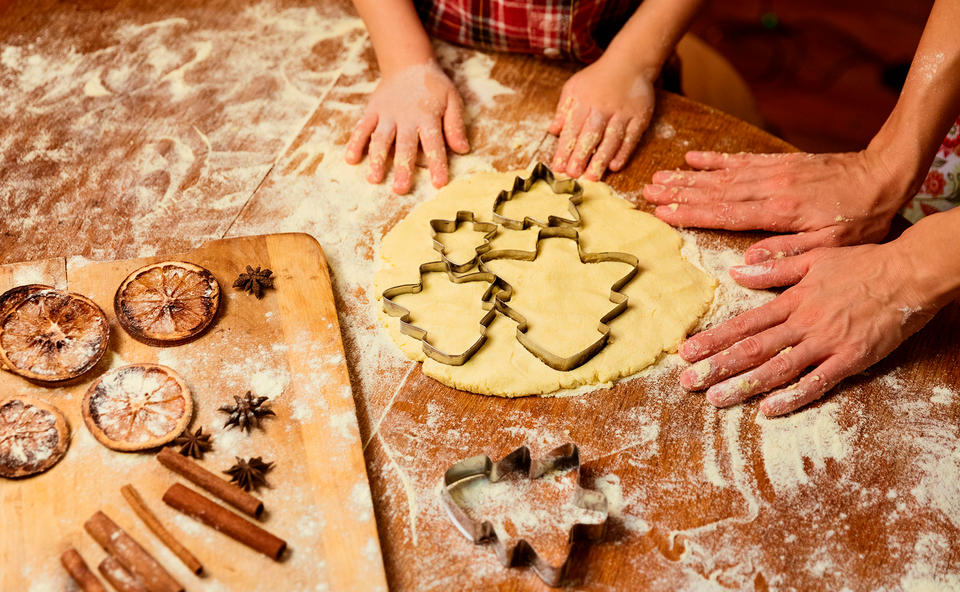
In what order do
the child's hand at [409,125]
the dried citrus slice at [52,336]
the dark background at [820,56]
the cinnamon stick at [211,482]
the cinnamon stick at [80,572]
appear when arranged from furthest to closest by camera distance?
the dark background at [820,56] → the child's hand at [409,125] → the dried citrus slice at [52,336] → the cinnamon stick at [211,482] → the cinnamon stick at [80,572]

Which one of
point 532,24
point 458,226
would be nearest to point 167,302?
point 458,226

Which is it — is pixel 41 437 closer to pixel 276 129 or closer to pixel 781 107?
pixel 276 129

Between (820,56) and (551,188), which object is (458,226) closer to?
(551,188)

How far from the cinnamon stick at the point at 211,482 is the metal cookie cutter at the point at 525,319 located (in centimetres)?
63

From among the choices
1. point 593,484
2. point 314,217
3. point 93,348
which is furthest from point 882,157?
point 93,348

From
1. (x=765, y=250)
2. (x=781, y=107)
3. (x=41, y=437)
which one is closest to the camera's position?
(x=41, y=437)

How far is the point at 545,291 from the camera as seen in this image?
180cm

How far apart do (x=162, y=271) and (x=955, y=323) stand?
1759 mm

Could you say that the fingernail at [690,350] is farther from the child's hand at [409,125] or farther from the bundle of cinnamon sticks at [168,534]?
Result: the bundle of cinnamon sticks at [168,534]

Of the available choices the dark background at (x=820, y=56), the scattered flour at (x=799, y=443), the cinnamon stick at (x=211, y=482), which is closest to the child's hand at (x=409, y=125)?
the cinnamon stick at (x=211, y=482)

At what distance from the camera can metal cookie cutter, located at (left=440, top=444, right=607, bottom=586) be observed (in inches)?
54.8

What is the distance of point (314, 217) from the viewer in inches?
77.5

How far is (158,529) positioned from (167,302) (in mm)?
492

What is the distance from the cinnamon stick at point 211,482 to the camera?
1.42 m
